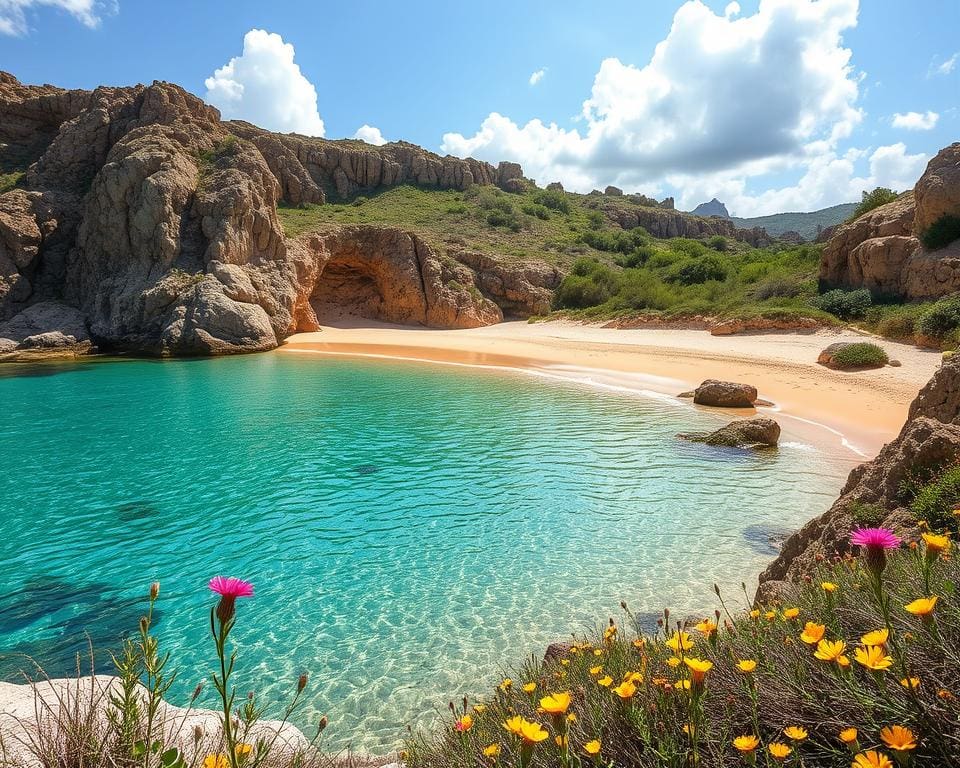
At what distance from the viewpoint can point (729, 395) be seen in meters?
15.3

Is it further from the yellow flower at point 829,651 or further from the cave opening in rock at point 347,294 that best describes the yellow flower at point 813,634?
the cave opening in rock at point 347,294

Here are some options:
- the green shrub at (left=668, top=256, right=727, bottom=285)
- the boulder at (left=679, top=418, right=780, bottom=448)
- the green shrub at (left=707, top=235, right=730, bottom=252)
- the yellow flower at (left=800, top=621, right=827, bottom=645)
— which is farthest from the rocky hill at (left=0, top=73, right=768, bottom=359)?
the green shrub at (left=707, top=235, right=730, bottom=252)

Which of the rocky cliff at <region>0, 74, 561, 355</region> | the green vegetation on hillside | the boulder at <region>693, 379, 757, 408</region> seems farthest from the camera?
the green vegetation on hillside

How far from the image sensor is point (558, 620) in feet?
17.9

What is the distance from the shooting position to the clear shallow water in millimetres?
5031

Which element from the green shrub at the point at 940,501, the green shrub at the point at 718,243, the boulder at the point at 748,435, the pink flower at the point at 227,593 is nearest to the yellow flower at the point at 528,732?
the pink flower at the point at 227,593

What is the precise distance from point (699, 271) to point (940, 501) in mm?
34763

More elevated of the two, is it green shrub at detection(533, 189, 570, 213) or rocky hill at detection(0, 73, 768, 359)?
green shrub at detection(533, 189, 570, 213)

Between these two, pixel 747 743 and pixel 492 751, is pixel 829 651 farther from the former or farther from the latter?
pixel 492 751

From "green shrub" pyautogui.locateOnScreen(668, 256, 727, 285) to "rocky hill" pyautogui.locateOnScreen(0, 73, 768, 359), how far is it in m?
10.3

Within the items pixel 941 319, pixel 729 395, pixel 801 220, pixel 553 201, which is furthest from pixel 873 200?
pixel 801 220

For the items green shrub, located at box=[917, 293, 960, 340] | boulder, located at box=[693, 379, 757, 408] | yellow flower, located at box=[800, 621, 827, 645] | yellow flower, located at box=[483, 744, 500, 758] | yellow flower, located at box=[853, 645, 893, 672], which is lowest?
boulder, located at box=[693, 379, 757, 408]

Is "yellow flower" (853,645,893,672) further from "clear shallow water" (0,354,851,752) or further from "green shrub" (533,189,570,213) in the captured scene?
"green shrub" (533,189,570,213)

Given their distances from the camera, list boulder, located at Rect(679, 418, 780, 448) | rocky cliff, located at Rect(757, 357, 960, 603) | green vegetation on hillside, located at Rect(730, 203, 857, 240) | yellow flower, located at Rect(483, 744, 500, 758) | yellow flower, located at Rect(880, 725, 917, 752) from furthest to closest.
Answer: green vegetation on hillside, located at Rect(730, 203, 857, 240) → boulder, located at Rect(679, 418, 780, 448) → rocky cliff, located at Rect(757, 357, 960, 603) → yellow flower, located at Rect(483, 744, 500, 758) → yellow flower, located at Rect(880, 725, 917, 752)
